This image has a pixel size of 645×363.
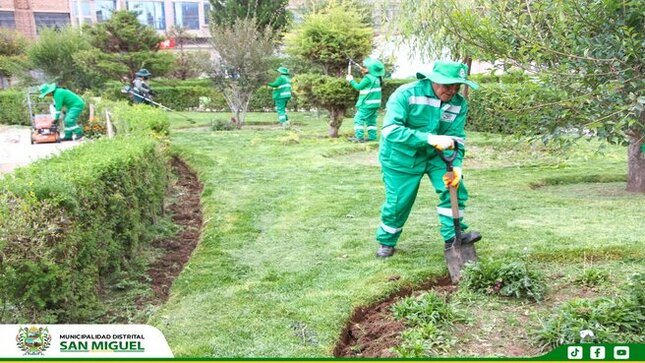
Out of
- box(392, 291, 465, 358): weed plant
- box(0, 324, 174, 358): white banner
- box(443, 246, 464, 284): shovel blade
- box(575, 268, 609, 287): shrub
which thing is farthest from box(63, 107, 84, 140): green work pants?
box(575, 268, 609, 287): shrub

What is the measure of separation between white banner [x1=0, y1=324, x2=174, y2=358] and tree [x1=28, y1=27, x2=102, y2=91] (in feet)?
58.5

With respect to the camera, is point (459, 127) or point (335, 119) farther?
point (335, 119)

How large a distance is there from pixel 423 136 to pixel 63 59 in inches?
723

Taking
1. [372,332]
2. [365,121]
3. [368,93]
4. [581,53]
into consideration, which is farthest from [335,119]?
[581,53]

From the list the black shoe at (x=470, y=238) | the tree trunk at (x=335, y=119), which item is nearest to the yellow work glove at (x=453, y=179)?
the black shoe at (x=470, y=238)

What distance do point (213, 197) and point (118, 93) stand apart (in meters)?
13.0

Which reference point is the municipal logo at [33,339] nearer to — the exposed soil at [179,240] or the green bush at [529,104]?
the exposed soil at [179,240]

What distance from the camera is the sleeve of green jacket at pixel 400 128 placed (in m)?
4.32

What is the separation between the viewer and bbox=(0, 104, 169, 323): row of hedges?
324 cm

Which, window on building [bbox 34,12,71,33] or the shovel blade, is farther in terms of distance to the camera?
window on building [bbox 34,12,71,33]

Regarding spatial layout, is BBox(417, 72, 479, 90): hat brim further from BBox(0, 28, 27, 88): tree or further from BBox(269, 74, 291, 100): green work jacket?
BBox(0, 28, 27, 88): tree

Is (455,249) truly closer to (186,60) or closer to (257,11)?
(257,11)

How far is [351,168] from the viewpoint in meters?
9.22

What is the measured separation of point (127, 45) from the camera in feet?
67.8
